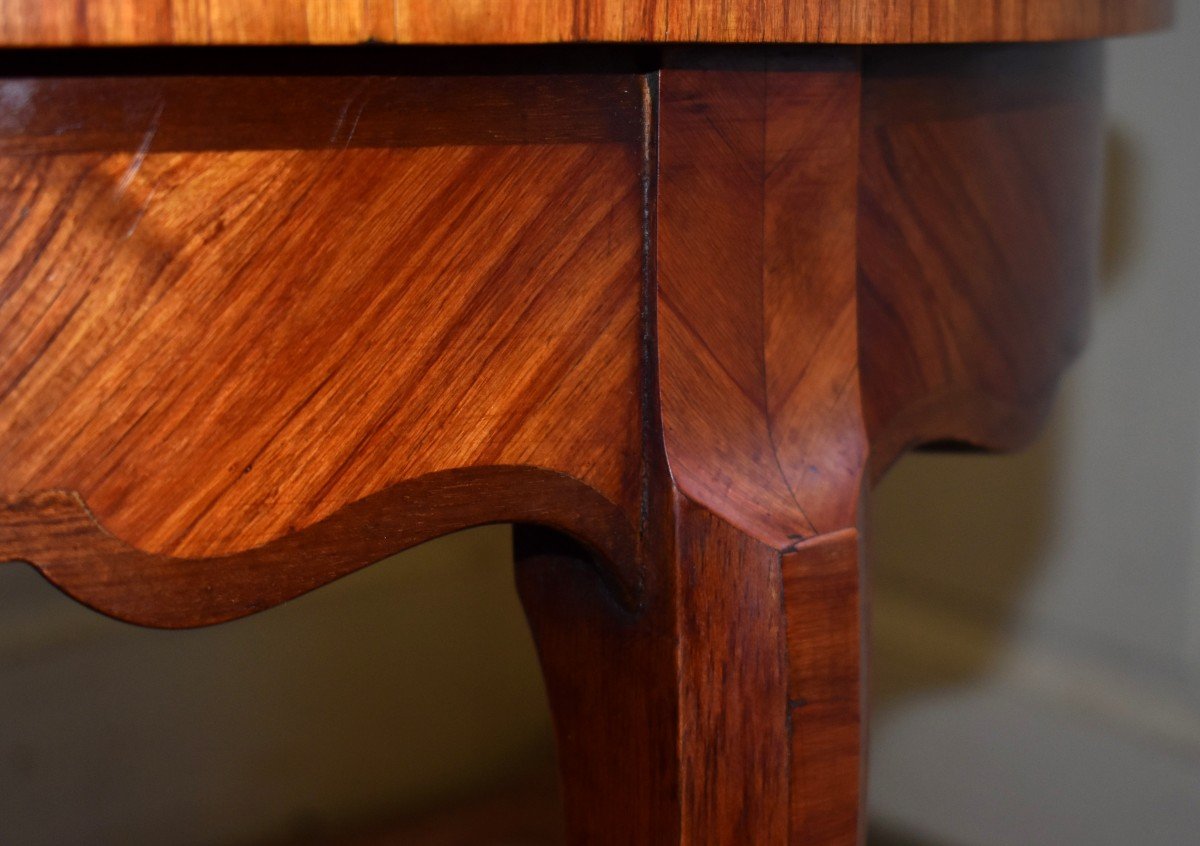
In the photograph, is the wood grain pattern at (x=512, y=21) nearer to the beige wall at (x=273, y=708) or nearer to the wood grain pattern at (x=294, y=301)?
the wood grain pattern at (x=294, y=301)

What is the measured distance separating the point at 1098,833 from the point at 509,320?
2.28 ft

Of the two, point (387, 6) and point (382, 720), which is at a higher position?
point (387, 6)

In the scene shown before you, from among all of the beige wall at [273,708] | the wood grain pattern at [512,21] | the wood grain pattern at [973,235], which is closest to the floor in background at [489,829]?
the beige wall at [273,708]

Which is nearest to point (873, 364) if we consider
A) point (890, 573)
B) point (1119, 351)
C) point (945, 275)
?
point (945, 275)

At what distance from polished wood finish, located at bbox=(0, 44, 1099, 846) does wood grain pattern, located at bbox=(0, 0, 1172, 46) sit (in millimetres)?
20

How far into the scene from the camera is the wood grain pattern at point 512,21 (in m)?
0.24

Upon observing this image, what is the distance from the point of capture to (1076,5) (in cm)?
36

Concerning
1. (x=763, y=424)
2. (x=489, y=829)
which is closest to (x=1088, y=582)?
(x=489, y=829)

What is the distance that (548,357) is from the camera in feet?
1.02

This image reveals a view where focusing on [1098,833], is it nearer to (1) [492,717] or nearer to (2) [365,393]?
(1) [492,717]

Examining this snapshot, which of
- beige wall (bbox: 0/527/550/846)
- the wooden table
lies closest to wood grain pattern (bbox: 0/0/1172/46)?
the wooden table

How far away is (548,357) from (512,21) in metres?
0.08

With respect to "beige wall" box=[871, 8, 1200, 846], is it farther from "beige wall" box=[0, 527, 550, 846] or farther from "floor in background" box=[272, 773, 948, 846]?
"beige wall" box=[0, 527, 550, 846]

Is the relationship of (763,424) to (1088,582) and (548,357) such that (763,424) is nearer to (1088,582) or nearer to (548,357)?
(548,357)
